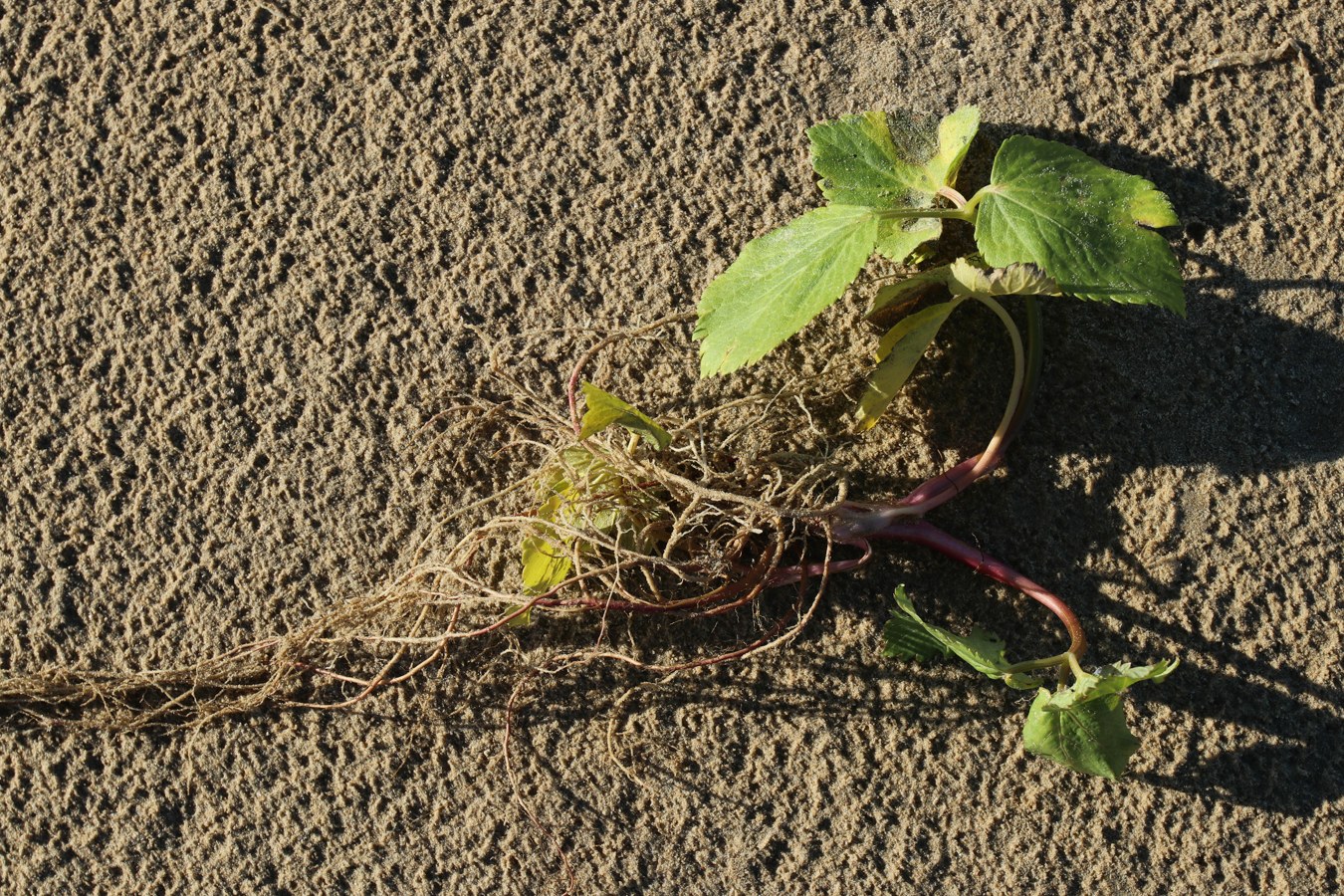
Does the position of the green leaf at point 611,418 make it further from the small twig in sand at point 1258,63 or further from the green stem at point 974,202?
the small twig in sand at point 1258,63

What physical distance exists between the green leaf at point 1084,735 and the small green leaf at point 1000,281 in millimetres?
367

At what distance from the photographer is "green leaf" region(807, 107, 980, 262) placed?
43.7 inches

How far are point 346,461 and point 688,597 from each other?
1.27ft

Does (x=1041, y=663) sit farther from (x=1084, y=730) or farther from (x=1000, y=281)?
(x=1000, y=281)

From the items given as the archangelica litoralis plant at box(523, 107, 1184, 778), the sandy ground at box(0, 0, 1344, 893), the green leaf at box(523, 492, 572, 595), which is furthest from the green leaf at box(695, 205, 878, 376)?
the green leaf at box(523, 492, 572, 595)

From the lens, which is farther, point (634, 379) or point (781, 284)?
point (634, 379)

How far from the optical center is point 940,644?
113 centimetres

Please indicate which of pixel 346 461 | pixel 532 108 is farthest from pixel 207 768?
pixel 532 108

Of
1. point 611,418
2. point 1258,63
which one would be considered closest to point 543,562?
point 611,418

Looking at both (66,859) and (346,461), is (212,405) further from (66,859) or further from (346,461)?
(66,859)

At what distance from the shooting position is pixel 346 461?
47.9 inches

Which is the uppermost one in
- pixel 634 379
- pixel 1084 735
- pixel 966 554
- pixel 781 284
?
pixel 781 284

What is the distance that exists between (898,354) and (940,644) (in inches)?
11.3

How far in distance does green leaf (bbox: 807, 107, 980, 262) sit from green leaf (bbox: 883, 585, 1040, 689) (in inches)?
13.8
